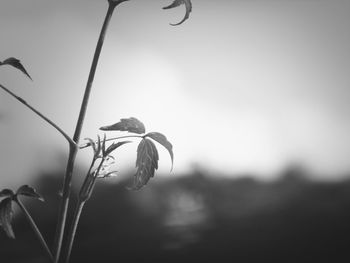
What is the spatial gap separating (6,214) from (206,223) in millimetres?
1105

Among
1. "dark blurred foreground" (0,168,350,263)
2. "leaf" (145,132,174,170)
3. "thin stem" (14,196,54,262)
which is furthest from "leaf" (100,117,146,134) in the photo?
"dark blurred foreground" (0,168,350,263)

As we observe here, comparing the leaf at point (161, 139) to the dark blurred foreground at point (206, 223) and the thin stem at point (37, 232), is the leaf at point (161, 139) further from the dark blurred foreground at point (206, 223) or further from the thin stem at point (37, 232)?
the dark blurred foreground at point (206, 223)

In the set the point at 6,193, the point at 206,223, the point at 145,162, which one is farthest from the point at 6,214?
the point at 206,223

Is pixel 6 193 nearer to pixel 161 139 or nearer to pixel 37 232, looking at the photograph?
pixel 37 232

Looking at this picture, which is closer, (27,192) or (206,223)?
(27,192)

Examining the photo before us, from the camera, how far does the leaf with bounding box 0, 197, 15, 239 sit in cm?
36

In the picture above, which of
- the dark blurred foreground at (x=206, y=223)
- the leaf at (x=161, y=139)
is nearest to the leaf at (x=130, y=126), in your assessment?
the leaf at (x=161, y=139)

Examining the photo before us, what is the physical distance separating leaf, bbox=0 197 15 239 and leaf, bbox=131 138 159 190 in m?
0.12

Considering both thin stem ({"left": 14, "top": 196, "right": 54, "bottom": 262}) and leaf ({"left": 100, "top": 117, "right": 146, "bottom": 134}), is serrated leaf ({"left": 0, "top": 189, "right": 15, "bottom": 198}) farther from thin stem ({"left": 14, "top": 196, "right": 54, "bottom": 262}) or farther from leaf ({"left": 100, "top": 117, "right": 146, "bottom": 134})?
leaf ({"left": 100, "top": 117, "right": 146, "bottom": 134})

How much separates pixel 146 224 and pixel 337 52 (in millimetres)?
970

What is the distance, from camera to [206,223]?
4.60ft

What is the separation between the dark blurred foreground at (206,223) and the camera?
3.92ft

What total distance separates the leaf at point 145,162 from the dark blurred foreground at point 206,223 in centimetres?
67

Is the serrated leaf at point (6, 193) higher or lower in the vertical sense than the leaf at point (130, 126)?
lower
